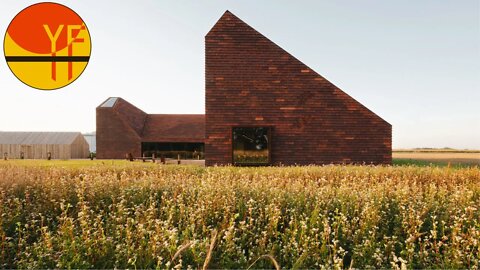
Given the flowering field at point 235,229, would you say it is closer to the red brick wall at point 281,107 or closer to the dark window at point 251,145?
the dark window at point 251,145

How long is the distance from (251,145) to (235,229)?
11.9 m

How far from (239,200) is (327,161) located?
11200 millimetres

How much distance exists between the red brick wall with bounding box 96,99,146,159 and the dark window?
20.4 m

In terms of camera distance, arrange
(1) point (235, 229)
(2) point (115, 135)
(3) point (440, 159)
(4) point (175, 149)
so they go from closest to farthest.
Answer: (1) point (235, 229) → (3) point (440, 159) → (2) point (115, 135) → (4) point (175, 149)

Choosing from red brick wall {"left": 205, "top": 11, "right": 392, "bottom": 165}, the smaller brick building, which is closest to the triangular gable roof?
red brick wall {"left": 205, "top": 11, "right": 392, "bottom": 165}

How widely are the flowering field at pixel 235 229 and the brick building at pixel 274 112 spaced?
8.38 metres

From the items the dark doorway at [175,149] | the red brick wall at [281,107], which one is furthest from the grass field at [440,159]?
the dark doorway at [175,149]

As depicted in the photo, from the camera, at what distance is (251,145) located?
1672 cm

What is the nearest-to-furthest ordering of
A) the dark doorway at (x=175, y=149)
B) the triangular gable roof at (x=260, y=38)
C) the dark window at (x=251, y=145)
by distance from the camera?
the dark window at (x=251, y=145) < the triangular gable roof at (x=260, y=38) < the dark doorway at (x=175, y=149)

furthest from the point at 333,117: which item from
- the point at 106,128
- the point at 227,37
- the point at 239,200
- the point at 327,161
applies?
the point at 106,128

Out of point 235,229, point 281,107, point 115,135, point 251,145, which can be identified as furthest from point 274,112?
point 115,135

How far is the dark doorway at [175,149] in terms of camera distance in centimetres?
3434

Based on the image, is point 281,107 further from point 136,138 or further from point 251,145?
point 136,138

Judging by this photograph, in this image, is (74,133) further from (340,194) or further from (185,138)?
(340,194)
